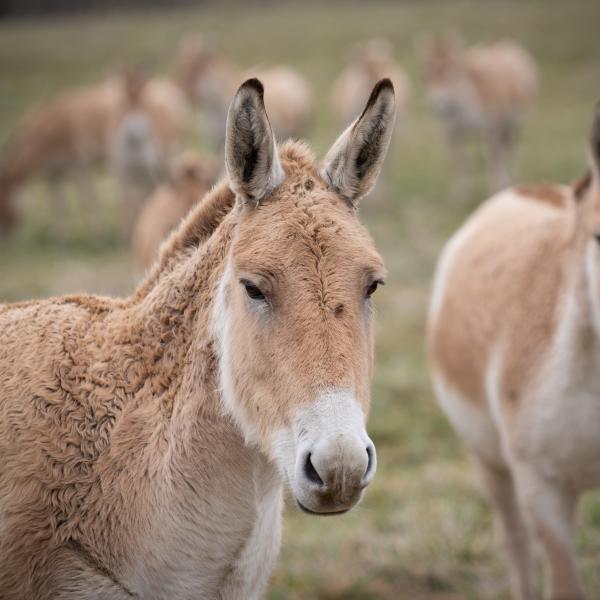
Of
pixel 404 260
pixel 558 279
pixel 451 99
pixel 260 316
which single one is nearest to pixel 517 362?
pixel 558 279

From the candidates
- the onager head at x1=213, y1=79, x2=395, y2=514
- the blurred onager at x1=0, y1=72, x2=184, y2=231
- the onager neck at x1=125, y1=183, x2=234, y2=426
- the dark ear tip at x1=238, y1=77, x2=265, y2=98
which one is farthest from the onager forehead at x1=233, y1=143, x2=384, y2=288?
the blurred onager at x1=0, y1=72, x2=184, y2=231

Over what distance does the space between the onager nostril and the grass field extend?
2.49m

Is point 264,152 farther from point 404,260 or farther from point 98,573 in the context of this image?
point 404,260

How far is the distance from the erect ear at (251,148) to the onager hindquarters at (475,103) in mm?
14734

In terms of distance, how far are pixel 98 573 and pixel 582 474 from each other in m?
2.33

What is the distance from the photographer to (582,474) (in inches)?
152

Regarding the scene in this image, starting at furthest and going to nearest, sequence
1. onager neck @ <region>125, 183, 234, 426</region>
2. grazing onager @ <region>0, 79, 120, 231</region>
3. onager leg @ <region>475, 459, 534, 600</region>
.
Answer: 1. grazing onager @ <region>0, 79, 120, 231</region>
2. onager leg @ <region>475, 459, 534, 600</region>
3. onager neck @ <region>125, 183, 234, 426</region>

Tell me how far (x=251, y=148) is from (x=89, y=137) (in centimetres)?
1400

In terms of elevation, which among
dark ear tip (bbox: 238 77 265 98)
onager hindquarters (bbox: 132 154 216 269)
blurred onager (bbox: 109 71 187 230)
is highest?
blurred onager (bbox: 109 71 187 230)

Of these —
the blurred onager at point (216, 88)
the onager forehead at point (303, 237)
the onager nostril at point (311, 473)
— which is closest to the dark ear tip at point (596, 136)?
the onager forehead at point (303, 237)

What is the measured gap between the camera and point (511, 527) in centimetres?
468

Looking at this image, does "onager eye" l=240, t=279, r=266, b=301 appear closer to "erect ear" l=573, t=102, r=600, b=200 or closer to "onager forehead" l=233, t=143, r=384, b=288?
"onager forehead" l=233, t=143, r=384, b=288

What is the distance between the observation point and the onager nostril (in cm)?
217

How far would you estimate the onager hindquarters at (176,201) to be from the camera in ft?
21.6
